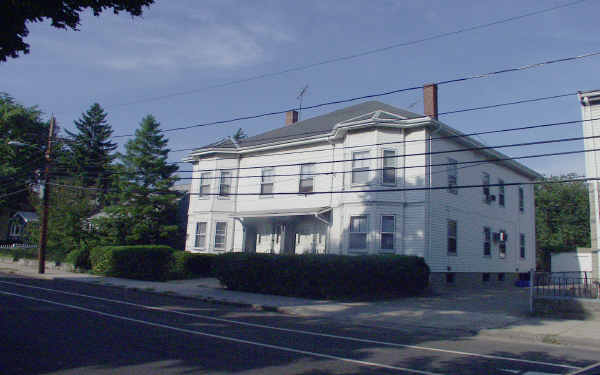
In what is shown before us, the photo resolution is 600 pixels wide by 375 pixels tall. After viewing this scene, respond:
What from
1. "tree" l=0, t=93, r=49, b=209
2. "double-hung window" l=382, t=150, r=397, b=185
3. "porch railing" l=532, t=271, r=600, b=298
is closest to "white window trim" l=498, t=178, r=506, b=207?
"double-hung window" l=382, t=150, r=397, b=185

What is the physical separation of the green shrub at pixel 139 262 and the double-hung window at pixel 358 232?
9.63 metres

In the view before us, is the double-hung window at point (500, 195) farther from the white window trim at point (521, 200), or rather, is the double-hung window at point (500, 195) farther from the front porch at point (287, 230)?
the front porch at point (287, 230)

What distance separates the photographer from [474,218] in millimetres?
24000

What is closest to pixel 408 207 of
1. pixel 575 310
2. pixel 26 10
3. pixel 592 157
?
pixel 592 157

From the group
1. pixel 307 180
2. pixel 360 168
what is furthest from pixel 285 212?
pixel 360 168

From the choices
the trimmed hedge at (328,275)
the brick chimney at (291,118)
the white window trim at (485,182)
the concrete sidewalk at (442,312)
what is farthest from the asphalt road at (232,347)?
the brick chimney at (291,118)

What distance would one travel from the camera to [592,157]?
17.1m

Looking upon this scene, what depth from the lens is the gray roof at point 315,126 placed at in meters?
24.3

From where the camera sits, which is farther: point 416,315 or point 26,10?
point 416,315

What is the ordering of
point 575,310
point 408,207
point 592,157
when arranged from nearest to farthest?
point 575,310 < point 592,157 < point 408,207

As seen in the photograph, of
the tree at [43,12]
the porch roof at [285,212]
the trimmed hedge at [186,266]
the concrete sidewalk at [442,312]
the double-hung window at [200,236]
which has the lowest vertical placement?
the concrete sidewalk at [442,312]

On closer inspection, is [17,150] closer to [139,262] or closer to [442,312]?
[139,262]

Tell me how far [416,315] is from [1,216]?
61.1 m

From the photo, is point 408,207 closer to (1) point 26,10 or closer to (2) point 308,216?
(2) point 308,216
